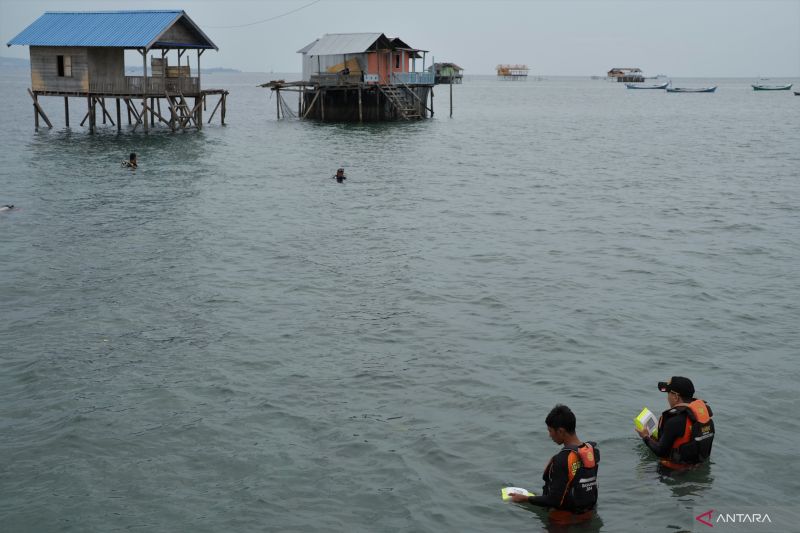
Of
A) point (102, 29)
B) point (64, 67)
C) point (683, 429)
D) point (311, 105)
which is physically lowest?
point (683, 429)

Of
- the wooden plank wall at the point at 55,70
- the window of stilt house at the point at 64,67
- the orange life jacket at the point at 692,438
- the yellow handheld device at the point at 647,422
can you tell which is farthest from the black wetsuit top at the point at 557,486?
the window of stilt house at the point at 64,67

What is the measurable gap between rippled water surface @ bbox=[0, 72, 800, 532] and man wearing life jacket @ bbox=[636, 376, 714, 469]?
316 millimetres

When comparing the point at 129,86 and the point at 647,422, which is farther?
the point at 129,86

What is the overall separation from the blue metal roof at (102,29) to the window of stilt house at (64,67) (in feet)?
3.88

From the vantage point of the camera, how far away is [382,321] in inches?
667

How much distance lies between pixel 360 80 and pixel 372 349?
55.2 metres

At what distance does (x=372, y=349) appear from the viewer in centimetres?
1538

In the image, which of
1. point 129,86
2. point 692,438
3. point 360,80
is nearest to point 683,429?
point 692,438

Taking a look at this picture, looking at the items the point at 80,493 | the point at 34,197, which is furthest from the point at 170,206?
the point at 80,493

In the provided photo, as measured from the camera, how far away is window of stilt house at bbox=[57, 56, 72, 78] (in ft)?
166

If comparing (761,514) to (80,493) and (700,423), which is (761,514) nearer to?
(700,423)

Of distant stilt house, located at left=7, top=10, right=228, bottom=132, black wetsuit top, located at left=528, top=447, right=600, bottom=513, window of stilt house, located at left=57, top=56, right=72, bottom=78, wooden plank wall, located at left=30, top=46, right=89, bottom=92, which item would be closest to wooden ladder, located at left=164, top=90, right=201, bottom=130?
distant stilt house, located at left=7, top=10, right=228, bottom=132

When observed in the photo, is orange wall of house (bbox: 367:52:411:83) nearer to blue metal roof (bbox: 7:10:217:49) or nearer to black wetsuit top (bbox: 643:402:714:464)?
blue metal roof (bbox: 7:10:217:49)

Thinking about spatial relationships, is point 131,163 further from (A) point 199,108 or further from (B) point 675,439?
(B) point 675,439
